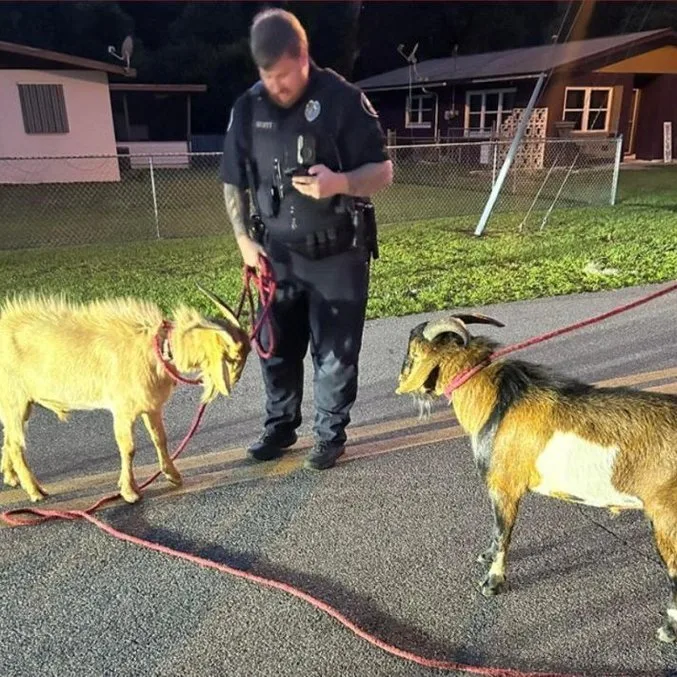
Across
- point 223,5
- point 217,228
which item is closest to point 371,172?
point 217,228

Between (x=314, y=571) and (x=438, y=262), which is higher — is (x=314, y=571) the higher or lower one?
the higher one

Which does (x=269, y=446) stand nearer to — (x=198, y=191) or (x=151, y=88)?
(x=198, y=191)

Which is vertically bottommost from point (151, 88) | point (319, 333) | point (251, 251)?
point (319, 333)

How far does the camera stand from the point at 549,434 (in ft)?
9.62

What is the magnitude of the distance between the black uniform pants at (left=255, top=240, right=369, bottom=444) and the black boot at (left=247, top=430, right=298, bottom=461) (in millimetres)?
45

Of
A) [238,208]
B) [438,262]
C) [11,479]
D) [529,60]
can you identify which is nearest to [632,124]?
[529,60]

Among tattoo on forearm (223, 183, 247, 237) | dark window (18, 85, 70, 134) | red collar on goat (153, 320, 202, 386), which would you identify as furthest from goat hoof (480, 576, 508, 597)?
dark window (18, 85, 70, 134)

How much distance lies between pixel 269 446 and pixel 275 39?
2.58 metres

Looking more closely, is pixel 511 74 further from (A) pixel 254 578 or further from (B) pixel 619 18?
(A) pixel 254 578

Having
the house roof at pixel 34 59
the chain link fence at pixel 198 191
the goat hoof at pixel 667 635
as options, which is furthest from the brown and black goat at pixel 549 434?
the house roof at pixel 34 59

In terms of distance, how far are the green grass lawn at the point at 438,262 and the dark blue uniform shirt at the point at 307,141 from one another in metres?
3.86

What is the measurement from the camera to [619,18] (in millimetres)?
45062

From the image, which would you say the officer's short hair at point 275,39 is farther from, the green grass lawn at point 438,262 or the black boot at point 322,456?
the green grass lawn at point 438,262

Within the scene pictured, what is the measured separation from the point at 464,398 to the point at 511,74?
27962mm
